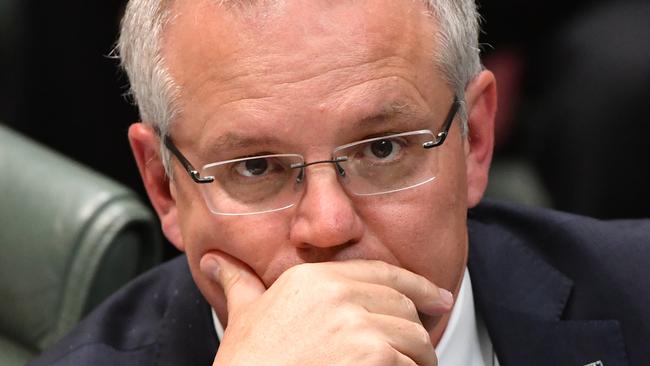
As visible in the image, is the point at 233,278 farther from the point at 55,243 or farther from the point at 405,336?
the point at 55,243

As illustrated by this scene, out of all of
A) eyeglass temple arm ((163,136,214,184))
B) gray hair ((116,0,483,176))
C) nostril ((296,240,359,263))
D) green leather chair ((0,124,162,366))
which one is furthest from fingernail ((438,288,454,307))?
green leather chair ((0,124,162,366))

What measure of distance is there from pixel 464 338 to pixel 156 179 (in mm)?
630

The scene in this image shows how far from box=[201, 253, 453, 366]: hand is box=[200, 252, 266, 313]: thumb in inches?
0.4

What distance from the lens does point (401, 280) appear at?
195 cm

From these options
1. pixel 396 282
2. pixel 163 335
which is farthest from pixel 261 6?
pixel 163 335

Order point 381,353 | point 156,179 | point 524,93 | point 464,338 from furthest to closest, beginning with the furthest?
point 524,93
point 464,338
point 156,179
point 381,353

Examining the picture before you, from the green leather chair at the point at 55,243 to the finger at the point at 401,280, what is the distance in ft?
1.88

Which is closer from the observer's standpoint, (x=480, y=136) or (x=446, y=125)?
(x=446, y=125)

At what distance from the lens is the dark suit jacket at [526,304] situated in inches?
89.0

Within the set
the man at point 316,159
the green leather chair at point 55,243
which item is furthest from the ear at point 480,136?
the green leather chair at point 55,243

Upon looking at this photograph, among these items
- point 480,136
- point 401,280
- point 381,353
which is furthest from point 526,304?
point 381,353

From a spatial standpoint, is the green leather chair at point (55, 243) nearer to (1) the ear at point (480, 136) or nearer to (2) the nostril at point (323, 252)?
(2) the nostril at point (323, 252)

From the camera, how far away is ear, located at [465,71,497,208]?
7.04ft

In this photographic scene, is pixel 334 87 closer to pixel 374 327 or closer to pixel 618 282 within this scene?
pixel 374 327
